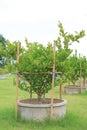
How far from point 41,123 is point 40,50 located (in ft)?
7.21

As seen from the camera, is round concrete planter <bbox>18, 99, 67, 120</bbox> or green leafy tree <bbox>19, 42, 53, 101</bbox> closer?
round concrete planter <bbox>18, 99, 67, 120</bbox>

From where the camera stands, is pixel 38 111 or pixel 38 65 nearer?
pixel 38 111

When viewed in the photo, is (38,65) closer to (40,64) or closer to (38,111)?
(40,64)

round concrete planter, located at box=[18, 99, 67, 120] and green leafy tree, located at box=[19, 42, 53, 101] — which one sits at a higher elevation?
green leafy tree, located at box=[19, 42, 53, 101]

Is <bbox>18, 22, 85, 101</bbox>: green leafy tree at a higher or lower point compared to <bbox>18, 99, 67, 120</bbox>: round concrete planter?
higher

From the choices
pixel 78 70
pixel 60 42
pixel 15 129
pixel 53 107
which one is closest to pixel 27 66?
pixel 53 107

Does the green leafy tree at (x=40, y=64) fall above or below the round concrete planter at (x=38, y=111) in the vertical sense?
above

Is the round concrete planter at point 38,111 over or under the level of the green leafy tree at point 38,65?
under

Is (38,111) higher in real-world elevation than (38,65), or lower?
lower

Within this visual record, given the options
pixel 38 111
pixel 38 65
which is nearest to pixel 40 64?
pixel 38 65

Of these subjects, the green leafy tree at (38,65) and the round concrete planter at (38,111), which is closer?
the round concrete planter at (38,111)

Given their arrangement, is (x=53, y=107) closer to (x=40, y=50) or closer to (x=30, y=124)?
(x=30, y=124)

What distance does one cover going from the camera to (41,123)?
9438mm

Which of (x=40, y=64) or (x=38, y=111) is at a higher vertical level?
(x=40, y=64)
